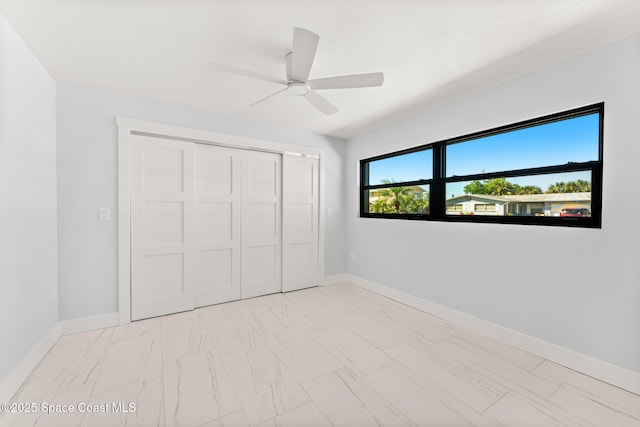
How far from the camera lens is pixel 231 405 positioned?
5.19 feet

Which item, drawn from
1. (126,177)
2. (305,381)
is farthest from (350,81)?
(126,177)

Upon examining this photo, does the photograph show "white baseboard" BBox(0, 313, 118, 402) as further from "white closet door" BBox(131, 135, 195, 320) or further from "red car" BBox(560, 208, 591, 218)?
"red car" BBox(560, 208, 591, 218)

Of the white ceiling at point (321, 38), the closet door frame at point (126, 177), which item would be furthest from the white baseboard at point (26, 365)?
the white ceiling at point (321, 38)

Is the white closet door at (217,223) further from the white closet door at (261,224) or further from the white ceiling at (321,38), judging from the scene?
the white ceiling at (321,38)

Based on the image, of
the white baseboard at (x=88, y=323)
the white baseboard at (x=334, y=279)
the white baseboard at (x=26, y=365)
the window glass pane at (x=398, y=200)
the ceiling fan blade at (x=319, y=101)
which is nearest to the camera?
the white baseboard at (x=26, y=365)

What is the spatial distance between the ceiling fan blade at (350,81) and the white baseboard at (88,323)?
305 cm

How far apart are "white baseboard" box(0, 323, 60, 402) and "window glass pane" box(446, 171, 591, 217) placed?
12.7 ft

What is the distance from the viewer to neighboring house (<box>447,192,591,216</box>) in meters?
2.04

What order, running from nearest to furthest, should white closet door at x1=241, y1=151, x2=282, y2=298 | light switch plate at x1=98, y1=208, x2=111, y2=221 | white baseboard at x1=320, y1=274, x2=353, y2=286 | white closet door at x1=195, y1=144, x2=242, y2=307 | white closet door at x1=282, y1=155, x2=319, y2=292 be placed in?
1. light switch plate at x1=98, y1=208, x2=111, y2=221
2. white closet door at x1=195, y1=144, x2=242, y2=307
3. white closet door at x1=241, y1=151, x2=282, y2=298
4. white closet door at x1=282, y1=155, x2=319, y2=292
5. white baseboard at x1=320, y1=274, x2=353, y2=286

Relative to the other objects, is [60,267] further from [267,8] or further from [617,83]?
[617,83]

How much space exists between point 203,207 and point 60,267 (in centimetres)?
141

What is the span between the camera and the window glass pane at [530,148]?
1.99 meters

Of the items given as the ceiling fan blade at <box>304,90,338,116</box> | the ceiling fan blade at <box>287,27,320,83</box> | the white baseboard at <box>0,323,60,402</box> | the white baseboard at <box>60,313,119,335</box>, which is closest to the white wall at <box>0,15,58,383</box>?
the white baseboard at <box>0,323,60,402</box>

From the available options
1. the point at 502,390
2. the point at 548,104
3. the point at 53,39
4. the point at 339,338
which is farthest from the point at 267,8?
the point at 502,390
